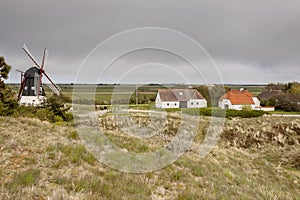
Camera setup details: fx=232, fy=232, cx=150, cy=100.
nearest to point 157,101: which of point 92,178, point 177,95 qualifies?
point 177,95

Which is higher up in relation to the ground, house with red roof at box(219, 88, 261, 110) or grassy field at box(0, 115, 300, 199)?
house with red roof at box(219, 88, 261, 110)

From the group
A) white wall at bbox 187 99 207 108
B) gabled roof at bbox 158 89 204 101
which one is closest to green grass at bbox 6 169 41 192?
gabled roof at bbox 158 89 204 101

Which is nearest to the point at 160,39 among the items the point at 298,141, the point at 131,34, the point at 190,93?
the point at 131,34

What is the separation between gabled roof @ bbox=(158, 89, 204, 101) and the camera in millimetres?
31905

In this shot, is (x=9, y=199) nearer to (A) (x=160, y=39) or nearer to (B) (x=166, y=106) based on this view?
(A) (x=160, y=39)

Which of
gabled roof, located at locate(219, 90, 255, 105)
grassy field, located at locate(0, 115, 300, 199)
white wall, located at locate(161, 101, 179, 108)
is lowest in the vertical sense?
grassy field, located at locate(0, 115, 300, 199)

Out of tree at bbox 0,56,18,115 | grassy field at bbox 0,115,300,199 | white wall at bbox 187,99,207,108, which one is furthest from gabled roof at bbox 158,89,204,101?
grassy field at bbox 0,115,300,199

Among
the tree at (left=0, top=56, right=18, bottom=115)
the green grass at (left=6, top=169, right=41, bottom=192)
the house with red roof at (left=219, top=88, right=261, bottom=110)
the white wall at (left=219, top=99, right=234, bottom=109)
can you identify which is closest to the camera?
the green grass at (left=6, top=169, right=41, bottom=192)

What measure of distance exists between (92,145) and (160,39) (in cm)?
452

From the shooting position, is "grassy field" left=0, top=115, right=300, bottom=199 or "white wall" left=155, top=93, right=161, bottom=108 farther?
"white wall" left=155, top=93, right=161, bottom=108

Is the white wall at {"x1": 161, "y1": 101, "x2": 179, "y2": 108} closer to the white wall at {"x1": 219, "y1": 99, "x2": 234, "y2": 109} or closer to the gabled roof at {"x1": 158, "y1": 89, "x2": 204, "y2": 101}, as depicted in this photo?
the gabled roof at {"x1": 158, "y1": 89, "x2": 204, "y2": 101}

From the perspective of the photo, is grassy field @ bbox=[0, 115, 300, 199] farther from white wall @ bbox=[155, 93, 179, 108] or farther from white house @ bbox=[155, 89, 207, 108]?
white wall @ bbox=[155, 93, 179, 108]

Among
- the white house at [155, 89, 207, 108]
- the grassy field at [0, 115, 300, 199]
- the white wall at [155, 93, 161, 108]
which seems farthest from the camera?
the white wall at [155, 93, 161, 108]

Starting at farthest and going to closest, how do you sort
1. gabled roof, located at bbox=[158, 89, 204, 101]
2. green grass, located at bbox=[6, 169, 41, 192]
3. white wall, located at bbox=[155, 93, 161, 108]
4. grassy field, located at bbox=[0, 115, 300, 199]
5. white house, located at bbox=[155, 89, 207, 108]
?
white wall, located at bbox=[155, 93, 161, 108] < white house, located at bbox=[155, 89, 207, 108] < gabled roof, located at bbox=[158, 89, 204, 101] < grassy field, located at bbox=[0, 115, 300, 199] < green grass, located at bbox=[6, 169, 41, 192]
